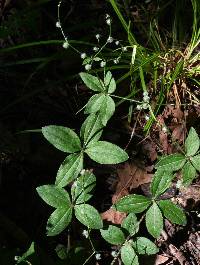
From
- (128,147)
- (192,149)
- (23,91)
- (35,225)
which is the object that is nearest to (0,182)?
(35,225)

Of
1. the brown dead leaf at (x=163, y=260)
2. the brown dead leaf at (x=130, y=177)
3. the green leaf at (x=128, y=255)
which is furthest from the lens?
the brown dead leaf at (x=130, y=177)

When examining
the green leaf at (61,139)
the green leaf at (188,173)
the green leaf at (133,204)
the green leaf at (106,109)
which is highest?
the green leaf at (106,109)

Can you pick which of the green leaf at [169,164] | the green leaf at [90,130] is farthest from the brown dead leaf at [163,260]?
the green leaf at [90,130]

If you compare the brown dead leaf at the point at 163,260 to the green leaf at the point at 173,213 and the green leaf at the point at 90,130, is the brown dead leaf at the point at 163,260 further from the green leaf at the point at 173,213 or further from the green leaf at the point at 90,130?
the green leaf at the point at 90,130

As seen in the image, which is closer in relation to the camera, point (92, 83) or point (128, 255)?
point (128, 255)

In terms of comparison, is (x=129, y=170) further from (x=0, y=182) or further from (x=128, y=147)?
(x=0, y=182)

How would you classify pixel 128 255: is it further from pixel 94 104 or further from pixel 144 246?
pixel 94 104

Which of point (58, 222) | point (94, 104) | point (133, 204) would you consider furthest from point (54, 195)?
point (94, 104)
